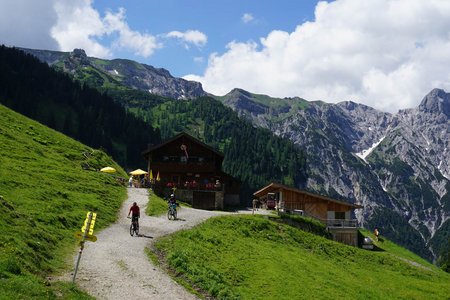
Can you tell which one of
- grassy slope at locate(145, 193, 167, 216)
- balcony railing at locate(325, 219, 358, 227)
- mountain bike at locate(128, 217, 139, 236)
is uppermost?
grassy slope at locate(145, 193, 167, 216)

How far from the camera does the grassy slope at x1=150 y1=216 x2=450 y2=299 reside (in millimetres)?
27281

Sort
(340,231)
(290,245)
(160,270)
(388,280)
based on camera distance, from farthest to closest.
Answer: (340,231), (290,245), (388,280), (160,270)

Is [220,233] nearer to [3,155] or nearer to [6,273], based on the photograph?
[6,273]

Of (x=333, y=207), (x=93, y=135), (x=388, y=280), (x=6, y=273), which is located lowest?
(x=388, y=280)

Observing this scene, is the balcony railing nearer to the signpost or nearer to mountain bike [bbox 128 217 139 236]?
mountain bike [bbox 128 217 139 236]

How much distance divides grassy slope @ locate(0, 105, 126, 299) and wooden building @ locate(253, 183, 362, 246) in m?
24.8

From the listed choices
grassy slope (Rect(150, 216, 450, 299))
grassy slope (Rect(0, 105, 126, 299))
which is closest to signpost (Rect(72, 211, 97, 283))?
grassy slope (Rect(0, 105, 126, 299))

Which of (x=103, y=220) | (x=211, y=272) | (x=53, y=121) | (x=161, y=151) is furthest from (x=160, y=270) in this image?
(x=53, y=121)

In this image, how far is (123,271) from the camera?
80.3 ft

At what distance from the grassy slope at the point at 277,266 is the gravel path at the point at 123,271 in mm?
1620

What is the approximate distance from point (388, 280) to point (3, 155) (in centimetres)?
4490

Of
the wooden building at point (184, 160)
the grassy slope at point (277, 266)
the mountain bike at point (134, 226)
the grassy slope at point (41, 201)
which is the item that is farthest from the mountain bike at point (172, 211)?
the wooden building at point (184, 160)

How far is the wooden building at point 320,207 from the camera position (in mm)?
66750

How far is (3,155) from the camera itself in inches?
2074
